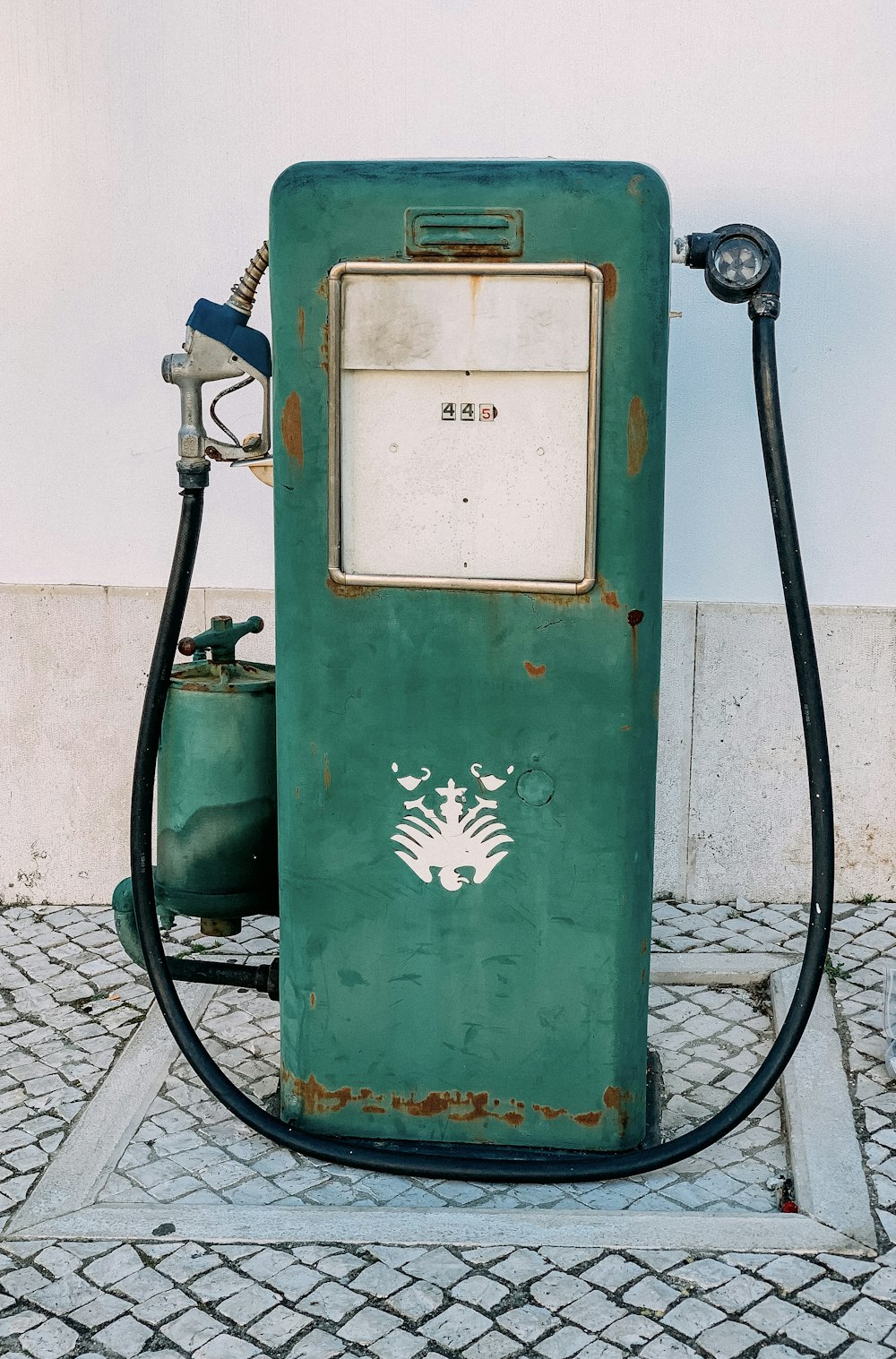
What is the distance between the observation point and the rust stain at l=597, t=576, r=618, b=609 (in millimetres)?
2781

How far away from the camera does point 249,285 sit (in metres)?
2.96

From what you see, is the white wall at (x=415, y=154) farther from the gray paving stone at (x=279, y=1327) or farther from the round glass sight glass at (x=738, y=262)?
the gray paving stone at (x=279, y=1327)

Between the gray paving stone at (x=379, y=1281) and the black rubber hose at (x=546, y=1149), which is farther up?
the black rubber hose at (x=546, y=1149)

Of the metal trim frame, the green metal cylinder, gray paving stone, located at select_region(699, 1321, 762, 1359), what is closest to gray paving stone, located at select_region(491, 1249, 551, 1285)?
gray paving stone, located at select_region(699, 1321, 762, 1359)

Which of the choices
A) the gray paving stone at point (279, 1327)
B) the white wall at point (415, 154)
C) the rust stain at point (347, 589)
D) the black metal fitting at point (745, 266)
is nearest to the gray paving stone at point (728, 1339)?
the gray paving stone at point (279, 1327)

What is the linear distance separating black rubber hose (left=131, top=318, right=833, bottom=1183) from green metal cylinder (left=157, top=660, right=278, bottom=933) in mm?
170

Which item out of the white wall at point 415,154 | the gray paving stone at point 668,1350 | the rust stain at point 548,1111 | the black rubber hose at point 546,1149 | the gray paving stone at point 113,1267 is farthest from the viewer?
the white wall at point 415,154

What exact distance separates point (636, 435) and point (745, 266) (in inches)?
15.9

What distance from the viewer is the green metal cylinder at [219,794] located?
3238 mm

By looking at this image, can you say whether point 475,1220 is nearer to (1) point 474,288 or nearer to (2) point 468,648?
(2) point 468,648

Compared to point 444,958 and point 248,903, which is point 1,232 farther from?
point 444,958

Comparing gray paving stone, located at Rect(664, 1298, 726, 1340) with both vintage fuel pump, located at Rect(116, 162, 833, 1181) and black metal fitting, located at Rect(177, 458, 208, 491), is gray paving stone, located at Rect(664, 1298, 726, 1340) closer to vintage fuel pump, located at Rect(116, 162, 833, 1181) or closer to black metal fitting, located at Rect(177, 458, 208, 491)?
vintage fuel pump, located at Rect(116, 162, 833, 1181)

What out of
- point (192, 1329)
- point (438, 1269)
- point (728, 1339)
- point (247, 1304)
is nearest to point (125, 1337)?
point (192, 1329)

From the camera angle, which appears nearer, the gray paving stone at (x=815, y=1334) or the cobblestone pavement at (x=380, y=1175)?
the gray paving stone at (x=815, y=1334)
